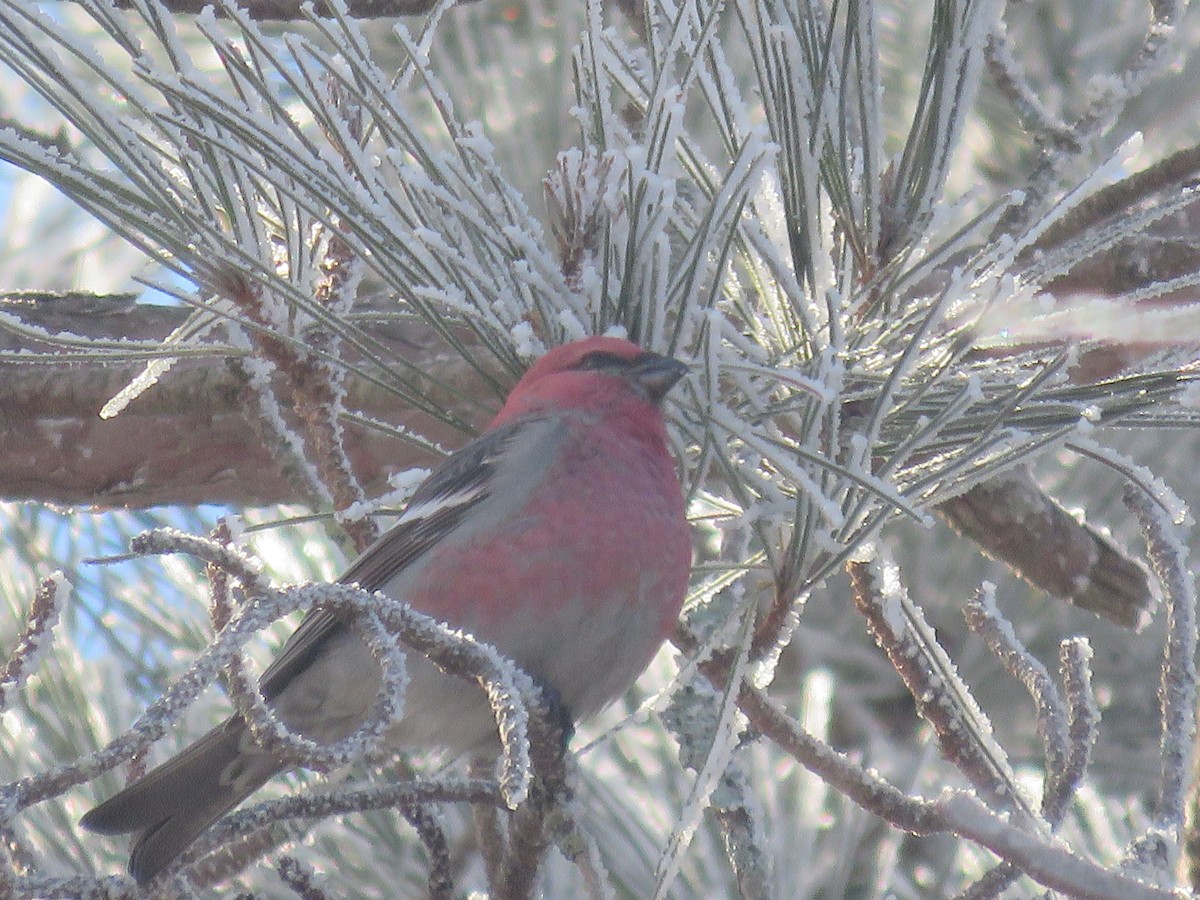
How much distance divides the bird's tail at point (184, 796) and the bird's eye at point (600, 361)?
589 mm

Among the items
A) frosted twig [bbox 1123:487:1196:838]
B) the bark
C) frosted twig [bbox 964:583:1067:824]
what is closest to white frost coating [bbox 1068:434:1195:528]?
frosted twig [bbox 1123:487:1196:838]

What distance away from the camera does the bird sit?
1811 millimetres

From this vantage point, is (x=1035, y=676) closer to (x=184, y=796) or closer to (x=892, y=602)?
(x=892, y=602)

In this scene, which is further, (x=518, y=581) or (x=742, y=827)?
(x=518, y=581)

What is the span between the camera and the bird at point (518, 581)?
71.3 inches

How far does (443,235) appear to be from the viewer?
1614mm

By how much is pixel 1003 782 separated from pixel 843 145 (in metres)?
0.72

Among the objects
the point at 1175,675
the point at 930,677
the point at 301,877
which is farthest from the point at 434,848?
the point at 1175,675

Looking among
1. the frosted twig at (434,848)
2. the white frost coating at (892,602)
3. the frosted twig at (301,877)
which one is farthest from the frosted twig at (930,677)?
the frosted twig at (301,877)

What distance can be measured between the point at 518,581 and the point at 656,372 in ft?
1.07

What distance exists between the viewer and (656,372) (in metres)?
1.68

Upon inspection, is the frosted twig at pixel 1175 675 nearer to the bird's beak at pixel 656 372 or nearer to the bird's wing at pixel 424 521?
the bird's beak at pixel 656 372

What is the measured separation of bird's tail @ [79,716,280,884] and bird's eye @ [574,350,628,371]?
1.93 feet

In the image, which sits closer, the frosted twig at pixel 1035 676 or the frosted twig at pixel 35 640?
the frosted twig at pixel 35 640
